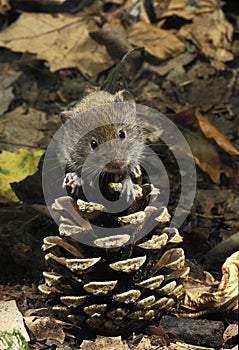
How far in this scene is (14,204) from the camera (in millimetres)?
3693

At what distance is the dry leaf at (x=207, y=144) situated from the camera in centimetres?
397

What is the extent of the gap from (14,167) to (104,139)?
39.3 inches

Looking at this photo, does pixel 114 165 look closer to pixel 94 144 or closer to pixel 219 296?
pixel 94 144

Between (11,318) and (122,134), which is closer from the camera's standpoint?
(11,318)

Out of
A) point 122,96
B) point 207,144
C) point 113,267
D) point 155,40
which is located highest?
point 122,96

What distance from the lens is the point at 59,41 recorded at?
5059mm

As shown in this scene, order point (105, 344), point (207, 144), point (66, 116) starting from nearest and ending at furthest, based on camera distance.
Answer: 1. point (105, 344)
2. point (66, 116)
3. point (207, 144)

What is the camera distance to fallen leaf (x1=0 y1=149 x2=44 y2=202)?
11.9 feet

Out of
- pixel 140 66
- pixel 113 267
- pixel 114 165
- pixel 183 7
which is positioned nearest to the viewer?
pixel 113 267

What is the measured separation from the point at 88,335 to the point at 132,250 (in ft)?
1.38

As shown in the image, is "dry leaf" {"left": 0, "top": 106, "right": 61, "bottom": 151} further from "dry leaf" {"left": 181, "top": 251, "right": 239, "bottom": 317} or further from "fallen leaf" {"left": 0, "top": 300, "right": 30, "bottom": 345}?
"dry leaf" {"left": 181, "top": 251, "right": 239, "bottom": 317}

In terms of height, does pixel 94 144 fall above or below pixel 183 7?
above

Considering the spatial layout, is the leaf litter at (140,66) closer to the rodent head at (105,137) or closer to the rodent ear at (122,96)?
the rodent head at (105,137)

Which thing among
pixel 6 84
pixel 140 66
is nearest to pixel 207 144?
pixel 140 66
